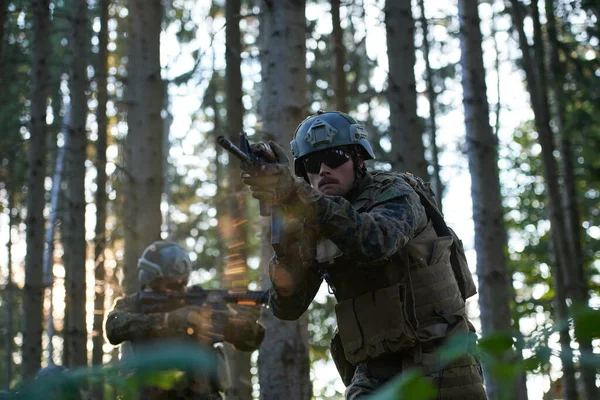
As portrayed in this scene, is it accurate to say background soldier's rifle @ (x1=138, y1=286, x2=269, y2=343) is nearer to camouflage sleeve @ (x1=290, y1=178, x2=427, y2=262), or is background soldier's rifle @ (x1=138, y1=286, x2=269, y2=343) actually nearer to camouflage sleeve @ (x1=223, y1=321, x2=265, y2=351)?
camouflage sleeve @ (x1=223, y1=321, x2=265, y2=351)

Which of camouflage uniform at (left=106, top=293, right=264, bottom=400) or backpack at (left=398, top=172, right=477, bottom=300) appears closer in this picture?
backpack at (left=398, top=172, right=477, bottom=300)

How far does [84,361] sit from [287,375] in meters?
4.66

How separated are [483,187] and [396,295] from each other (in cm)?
653

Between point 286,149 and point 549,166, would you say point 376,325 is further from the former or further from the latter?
point 549,166

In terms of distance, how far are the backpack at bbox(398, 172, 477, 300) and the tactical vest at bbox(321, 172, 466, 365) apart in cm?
8

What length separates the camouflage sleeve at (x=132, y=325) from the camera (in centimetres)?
737

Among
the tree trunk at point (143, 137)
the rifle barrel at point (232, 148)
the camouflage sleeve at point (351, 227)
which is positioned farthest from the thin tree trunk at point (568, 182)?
the rifle barrel at point (232, 148)

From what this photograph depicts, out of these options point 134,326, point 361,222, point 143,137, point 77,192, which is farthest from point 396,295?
point 77,192

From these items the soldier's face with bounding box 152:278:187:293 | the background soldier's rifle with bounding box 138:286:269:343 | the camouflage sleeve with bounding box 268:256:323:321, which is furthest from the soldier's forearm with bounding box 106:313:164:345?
the camouflage sleeve with bounding box 268:256:323:321

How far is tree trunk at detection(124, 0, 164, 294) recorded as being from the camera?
1018 cm

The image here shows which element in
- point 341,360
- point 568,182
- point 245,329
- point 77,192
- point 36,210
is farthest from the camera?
point 568,182

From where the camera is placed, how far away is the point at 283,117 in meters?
7.46

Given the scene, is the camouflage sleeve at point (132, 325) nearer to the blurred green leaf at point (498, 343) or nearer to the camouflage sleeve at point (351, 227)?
the camouflage sleeve at point (351, 227)

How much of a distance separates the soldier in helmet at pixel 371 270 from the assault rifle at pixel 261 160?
0.05m
